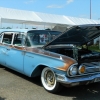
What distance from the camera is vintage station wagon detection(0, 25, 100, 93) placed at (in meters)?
4.45

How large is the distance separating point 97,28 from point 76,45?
3.78 feet

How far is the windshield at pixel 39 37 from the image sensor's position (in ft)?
18.7

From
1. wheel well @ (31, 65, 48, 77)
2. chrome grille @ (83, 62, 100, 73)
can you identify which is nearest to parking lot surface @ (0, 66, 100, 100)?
wheel well @ (31, 65, 48, 77)

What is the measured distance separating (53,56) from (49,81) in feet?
2.41

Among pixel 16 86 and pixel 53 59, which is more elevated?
pixel 53 59

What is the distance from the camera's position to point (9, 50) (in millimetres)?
6430

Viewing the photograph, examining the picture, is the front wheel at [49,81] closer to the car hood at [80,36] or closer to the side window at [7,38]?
the car hood at [80,36]

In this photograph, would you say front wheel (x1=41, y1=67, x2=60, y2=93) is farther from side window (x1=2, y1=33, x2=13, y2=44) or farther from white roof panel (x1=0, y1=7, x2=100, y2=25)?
white roof panel (x1=0, y1=7, x2=100, y2=25)

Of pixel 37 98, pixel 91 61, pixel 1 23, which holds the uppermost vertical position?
pixel 1 23

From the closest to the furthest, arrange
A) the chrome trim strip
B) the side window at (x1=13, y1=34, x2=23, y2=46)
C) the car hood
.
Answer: the chrome trim strip → the car hood → the side window at (x1=13, y1=34, x2=23, y2=46)

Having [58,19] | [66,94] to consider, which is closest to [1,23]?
[58,19]

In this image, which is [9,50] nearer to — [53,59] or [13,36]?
[13,36]

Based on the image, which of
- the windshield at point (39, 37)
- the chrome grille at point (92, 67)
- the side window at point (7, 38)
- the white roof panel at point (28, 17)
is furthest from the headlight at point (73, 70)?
the white roof panel at point (28, 17)

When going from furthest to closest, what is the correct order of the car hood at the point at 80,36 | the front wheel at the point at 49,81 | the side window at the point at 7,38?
the side window at the point at 7,38
the car hood at the point at 80,36
the front wheel at the point at 49,81
